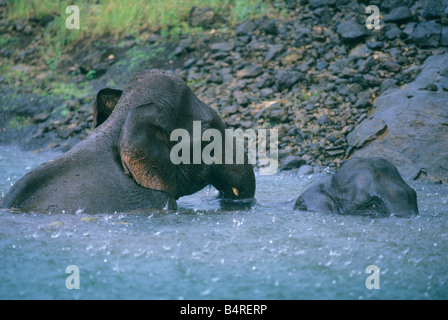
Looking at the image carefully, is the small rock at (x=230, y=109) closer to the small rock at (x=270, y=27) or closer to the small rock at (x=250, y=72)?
the small rock at (x=250, y=72)

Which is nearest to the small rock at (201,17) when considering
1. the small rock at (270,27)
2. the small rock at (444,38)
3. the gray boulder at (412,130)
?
the small rock at (270,27)

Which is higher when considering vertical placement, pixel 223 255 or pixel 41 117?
pixel 41 117

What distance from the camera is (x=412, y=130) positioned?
7715 mm

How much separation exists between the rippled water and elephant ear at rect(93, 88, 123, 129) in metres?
1.39

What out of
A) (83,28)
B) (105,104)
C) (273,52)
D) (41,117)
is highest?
(83,28)

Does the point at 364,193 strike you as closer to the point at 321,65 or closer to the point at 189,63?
the point at 321,65

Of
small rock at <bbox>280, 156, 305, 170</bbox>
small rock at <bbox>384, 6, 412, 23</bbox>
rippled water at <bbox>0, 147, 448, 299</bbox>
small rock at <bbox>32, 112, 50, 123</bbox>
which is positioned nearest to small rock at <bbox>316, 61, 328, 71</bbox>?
small rock at <bbox>384, 6, 412, 23</bbox>

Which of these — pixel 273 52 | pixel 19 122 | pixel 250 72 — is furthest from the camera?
pixel 19 122

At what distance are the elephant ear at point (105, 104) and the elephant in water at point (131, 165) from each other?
250 mm

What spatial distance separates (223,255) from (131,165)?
159 centimetres

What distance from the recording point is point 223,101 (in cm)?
1009

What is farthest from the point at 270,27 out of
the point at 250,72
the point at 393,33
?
the point at 393,33

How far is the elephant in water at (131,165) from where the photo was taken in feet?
15.7

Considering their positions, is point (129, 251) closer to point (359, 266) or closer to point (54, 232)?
point (54, 232)
